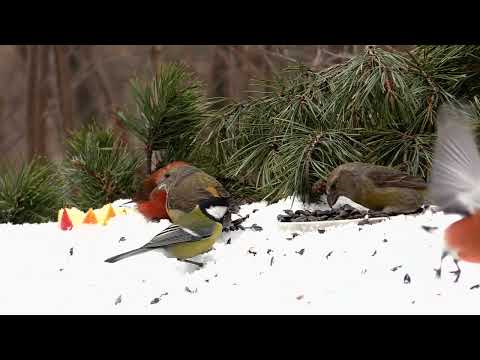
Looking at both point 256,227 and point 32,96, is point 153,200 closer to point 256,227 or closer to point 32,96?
point 256,227

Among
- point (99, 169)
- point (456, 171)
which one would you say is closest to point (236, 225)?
point (456, 171)

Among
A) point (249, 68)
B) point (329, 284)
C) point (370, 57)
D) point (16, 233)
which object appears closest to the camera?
point (329, 284)

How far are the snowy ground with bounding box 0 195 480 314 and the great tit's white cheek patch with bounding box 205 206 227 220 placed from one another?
0.13 meters

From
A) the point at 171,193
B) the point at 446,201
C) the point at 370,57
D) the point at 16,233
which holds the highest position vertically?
the point at 370,57

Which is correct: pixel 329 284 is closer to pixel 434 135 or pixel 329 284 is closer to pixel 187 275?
pixel 187 275

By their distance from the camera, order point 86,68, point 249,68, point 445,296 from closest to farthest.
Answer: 1. point 445,296
2. point 249,68
3. point 86,68

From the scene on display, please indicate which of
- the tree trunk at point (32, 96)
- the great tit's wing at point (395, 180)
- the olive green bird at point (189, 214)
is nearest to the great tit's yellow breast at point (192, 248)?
the olive green bird at point (189, 214)

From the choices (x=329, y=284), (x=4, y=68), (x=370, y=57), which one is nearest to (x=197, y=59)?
(x=4, y=68)

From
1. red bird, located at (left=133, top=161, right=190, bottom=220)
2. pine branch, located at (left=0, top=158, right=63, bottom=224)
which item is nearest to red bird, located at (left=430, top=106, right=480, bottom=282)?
red bird, located at (left=133, top=161, right=190, bottom=220)

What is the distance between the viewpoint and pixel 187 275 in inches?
109

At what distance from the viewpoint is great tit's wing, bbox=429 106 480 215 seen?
2248mm

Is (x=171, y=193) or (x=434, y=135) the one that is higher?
(x=434, y=135)

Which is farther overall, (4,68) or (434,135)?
(4,68)

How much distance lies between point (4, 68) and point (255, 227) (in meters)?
9.01
